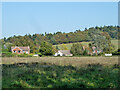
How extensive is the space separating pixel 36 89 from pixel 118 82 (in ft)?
14.7

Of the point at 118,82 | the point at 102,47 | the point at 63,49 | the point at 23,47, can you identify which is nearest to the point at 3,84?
the point at 118,82

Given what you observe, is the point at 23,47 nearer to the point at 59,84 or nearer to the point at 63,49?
the point at 63,49

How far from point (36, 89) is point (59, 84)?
52.2 inches

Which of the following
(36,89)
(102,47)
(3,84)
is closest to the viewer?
(36,89)

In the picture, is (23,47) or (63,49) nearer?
(23,47)

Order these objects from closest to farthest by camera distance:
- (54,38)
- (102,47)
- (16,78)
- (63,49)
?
(16,78)
(102,47)
(54,38)
(63,49)

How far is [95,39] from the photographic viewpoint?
8794cm

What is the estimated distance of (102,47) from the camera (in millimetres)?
86688

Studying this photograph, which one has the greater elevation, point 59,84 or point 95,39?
point 95,39

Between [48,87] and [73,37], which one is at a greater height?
[73,37]

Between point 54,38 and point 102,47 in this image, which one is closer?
point 102,47

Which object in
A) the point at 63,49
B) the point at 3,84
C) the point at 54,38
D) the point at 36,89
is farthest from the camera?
the point at 63,49

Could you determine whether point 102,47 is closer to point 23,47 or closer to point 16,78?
point 23,47

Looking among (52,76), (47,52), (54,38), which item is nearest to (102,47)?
(47,52)
